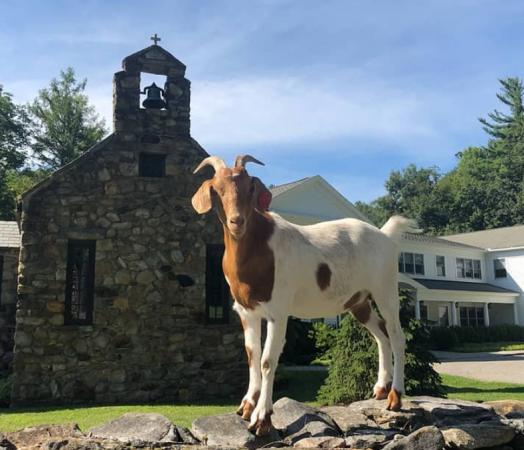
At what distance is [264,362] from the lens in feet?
15.0

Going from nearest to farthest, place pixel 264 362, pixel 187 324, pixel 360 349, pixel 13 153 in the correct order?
pixel 264 362 → pixel 360 349 → pixel 187 324 → pixel 13 153

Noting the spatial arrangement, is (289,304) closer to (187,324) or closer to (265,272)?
(265,272)

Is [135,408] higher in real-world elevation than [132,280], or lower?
lower

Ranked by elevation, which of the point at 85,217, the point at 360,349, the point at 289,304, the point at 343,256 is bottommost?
the point at 360,349

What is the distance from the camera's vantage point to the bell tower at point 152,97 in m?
12.2

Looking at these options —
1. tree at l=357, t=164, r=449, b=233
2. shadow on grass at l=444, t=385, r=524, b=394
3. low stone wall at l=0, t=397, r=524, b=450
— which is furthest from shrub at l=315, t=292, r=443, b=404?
tree at l=357, t=164, r=449, b=233

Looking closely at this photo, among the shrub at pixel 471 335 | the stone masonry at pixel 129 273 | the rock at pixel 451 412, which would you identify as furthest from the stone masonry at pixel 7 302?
the shrub at pixel 471 335

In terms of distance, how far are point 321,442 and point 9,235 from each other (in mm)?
12956

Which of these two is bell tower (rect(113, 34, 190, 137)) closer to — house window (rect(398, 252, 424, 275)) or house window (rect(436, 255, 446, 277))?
house window (rect(398, 252, 424, 275))

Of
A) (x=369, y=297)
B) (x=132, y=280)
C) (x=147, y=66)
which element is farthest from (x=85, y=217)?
(x=369, y=297)

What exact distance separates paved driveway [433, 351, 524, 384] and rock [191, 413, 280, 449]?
11.0m

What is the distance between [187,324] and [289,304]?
24.9ft

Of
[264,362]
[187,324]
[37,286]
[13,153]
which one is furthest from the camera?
[13,153]

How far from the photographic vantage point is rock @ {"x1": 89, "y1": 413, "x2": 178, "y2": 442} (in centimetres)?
453
